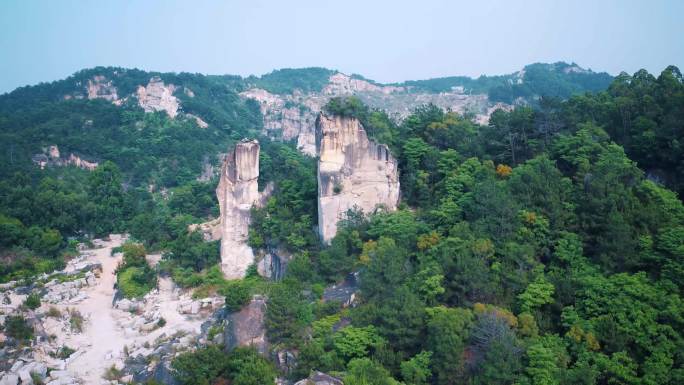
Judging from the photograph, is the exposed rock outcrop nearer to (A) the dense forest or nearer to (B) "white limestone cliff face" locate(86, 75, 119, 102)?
(A) the dense forest

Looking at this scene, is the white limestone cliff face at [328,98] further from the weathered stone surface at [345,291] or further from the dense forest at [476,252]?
the weathered stone surface at [345,291]

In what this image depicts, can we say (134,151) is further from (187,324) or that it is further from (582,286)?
(582,286)

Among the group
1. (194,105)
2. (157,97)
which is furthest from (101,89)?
(194,105)

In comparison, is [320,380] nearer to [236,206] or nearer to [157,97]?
[236,206]

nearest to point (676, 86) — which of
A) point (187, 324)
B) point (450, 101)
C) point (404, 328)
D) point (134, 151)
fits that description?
point (404, 328)

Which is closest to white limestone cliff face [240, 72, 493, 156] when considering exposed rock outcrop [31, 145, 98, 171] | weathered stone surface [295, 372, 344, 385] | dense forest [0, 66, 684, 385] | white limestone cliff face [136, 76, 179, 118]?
white limestone cliff face [136, 76, 179, 118]

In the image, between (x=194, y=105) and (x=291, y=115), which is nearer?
(x=194, y=105)
